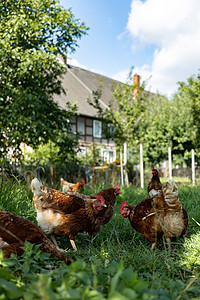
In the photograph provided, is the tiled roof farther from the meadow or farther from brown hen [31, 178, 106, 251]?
brown hen [31, 178, 106, 251]

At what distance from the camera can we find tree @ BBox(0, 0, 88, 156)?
9.11 metres

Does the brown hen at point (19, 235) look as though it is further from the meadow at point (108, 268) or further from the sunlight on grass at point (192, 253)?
the sunlight on grass at point (192, 253)

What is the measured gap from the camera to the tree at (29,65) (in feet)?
29.9

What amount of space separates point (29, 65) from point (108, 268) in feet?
28.5

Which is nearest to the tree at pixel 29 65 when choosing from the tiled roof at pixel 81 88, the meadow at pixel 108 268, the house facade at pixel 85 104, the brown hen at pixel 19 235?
the meadow at pixel 108 268

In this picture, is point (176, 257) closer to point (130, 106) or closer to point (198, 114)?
point (130, 106)

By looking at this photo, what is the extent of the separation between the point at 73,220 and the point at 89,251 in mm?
543

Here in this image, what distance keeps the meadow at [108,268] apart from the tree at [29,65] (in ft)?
13.7

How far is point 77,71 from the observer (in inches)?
1224

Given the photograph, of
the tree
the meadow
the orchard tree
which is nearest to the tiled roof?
the orchard tree

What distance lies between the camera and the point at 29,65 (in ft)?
30.7

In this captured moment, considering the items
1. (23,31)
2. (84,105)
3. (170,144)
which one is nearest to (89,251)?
(23,31)

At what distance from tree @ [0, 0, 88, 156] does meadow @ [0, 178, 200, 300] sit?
13.7ft

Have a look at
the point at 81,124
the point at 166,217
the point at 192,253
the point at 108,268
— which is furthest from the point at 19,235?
the point at 81,124
